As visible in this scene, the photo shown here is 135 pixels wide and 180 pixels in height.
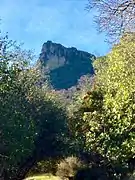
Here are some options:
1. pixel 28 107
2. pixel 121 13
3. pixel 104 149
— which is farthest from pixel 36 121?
pixel 121 13

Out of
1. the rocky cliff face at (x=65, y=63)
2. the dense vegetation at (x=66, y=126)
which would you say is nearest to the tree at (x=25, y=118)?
the dense vegetation at (x=66, y=126)

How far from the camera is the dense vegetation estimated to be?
3172 centimetres

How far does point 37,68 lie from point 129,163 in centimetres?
1460

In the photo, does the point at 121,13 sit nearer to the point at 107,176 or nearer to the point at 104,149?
the point at 104,149

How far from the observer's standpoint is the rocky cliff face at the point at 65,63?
18000 cm

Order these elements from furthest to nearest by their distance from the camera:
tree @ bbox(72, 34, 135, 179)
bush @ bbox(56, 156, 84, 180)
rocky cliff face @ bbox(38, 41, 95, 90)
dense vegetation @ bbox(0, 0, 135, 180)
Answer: rocky cliff face @ bbox(38, 41, 95, 90) < bush @ bbox(56, 156, 84, 180) < dense vegetation @ bbox(0, 0, 135, 180) < tree @ bbox(72, 34, 135, 179)

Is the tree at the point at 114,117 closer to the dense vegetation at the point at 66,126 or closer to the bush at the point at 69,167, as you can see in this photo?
the dense vegetation at the point at 66,126

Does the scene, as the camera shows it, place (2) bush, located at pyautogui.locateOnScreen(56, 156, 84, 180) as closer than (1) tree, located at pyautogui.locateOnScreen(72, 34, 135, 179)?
No

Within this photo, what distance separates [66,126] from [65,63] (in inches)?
5875

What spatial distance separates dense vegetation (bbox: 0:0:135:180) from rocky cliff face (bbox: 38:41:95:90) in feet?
427

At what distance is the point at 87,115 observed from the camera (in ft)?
134

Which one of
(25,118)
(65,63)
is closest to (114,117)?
(25,118)

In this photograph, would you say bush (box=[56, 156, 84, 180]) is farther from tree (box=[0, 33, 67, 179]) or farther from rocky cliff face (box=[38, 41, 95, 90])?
rocky cliff face (box=[38, 41, 95, 90])

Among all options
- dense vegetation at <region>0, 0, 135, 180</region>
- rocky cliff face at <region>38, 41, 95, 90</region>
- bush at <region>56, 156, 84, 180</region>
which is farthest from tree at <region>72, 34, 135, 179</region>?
rocky cliff face at <region>38, 41, 95, 90</region>
